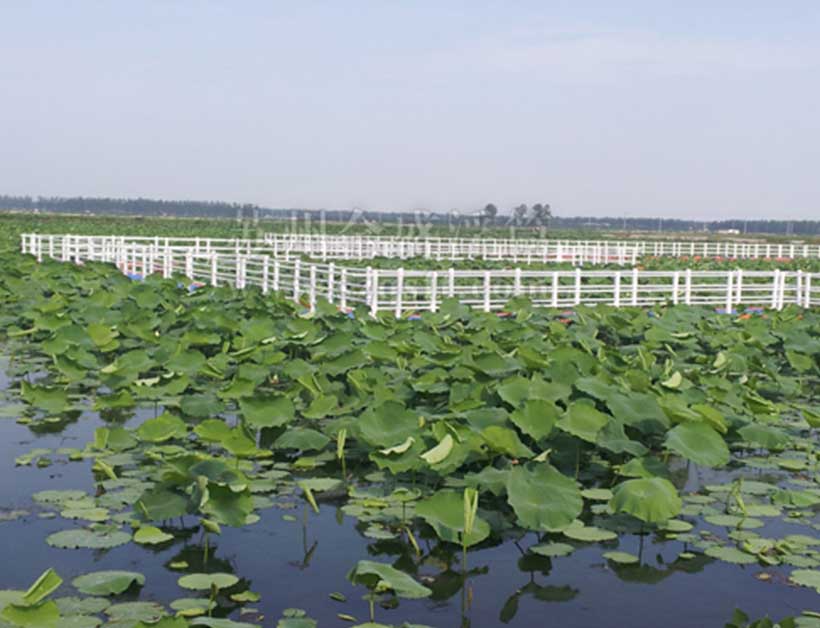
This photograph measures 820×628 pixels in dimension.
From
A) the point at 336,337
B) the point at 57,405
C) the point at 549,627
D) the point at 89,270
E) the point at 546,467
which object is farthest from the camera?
the point at 89,270

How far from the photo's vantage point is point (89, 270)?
61.5 feet

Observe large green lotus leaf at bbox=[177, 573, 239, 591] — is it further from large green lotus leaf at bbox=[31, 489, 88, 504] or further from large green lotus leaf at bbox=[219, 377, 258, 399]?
large green lotus leaf at bbox=[219, 377, 258, 399]

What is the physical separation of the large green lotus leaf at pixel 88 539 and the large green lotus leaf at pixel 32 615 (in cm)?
135

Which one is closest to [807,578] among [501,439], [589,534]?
[589,534]

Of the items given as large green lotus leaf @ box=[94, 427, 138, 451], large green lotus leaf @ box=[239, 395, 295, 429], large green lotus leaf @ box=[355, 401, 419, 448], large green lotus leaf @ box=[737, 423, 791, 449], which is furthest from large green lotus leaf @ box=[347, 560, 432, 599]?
large green lotus leaf @ box=[737, 423, 791, 449]

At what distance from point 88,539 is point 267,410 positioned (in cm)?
195

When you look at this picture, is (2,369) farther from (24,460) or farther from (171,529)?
(171,529)

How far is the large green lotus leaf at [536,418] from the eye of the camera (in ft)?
→ 20.8

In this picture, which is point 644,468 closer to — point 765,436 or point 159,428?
point 765,436

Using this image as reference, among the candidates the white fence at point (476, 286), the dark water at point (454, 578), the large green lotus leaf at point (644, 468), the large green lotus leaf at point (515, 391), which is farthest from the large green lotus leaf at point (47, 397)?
the white fence at point (476, 286)

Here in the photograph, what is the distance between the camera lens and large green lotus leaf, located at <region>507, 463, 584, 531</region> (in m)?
5.17

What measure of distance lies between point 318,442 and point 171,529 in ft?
4.48

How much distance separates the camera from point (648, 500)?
17.9 feet

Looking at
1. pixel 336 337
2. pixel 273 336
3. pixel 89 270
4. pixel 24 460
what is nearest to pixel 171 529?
pixel 24 460
